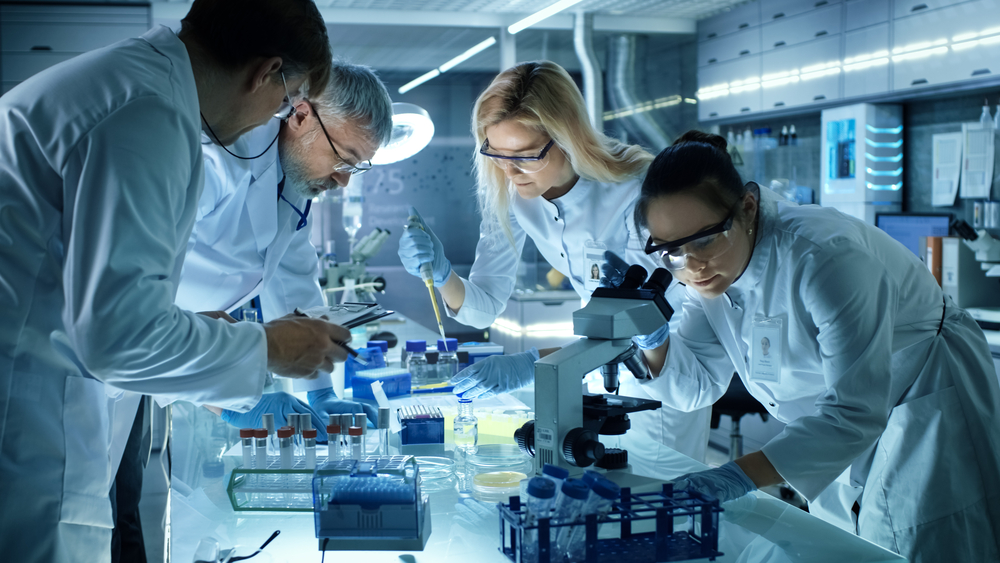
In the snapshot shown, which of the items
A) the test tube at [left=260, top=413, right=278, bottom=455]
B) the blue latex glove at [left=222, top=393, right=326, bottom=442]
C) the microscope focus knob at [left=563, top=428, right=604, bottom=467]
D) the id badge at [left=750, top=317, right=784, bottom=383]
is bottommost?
the blue latex glove at [left=222, top=393, right=326, bottom=442]

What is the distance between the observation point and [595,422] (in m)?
1.30

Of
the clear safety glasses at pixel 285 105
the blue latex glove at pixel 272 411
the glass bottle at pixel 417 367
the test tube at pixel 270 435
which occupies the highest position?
the clear safety glasses at pixel 285 105

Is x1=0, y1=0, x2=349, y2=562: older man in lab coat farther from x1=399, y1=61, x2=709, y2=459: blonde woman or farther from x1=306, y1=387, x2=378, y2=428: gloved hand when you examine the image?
x1=399, y1=61, x2=709, y2=459: blonde woman

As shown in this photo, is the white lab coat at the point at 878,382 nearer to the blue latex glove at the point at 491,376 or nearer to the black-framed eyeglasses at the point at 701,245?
the black-framed eyeglasses at the point at 701,245

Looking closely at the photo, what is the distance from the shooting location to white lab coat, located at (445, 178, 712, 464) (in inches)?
86.5

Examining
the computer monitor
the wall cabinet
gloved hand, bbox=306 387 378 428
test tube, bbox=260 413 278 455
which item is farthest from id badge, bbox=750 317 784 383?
the wall cabinet

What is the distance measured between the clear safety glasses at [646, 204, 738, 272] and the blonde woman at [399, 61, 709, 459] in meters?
0.54

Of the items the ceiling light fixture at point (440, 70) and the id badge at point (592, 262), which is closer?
the id badge at point (592, 262)

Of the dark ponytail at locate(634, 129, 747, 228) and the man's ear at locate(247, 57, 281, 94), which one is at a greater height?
the man's ear at locate(247, 57, 281, 94)

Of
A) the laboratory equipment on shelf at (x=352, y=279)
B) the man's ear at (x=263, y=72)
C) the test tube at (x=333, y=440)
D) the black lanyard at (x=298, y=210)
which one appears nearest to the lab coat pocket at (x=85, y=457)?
the test tube at (x=333, y=440)

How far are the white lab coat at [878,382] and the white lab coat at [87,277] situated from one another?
103 centimetres

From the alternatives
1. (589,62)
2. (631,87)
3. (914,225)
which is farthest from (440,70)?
(914,225)

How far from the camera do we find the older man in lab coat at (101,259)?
3.24ft

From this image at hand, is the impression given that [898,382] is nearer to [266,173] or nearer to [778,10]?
[266,173]
